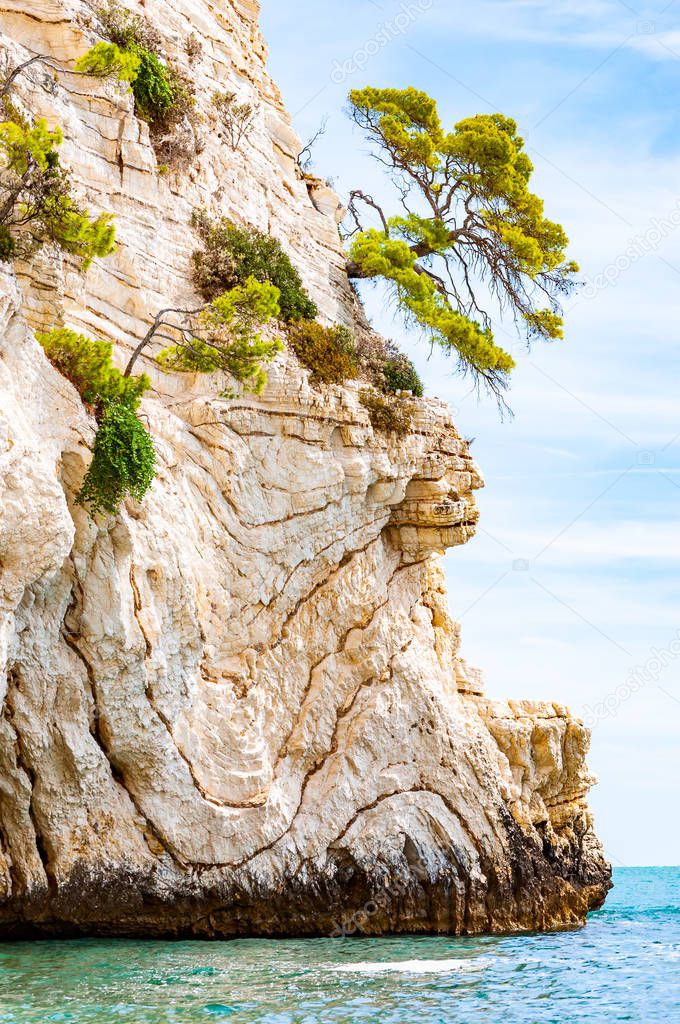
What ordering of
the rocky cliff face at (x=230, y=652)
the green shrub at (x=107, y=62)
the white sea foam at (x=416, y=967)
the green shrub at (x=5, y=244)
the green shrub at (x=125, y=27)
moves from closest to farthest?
A: the green shrub at (x=5, y=244), the rocky cliff face at (x=230, y=652), the white sea foam at (x=416, y=967), the green shrub at (x=107, y=62), the green shrub at (x=125, y=27)

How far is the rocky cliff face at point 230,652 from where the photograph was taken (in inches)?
628

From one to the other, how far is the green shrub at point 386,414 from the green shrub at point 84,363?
22.6 feet

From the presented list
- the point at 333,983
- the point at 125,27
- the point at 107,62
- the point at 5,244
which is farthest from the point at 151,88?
the point at 333,983

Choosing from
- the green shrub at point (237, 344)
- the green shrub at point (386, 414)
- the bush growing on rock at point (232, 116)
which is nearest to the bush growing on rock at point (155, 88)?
the bush growing on rock at point (232, 116)

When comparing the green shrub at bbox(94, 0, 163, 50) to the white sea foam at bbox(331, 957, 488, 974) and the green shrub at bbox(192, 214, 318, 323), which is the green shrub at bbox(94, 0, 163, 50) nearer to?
the green shrub at bbox(192, 214, 318, 323)

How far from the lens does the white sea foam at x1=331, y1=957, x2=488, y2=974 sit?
53.3 ft

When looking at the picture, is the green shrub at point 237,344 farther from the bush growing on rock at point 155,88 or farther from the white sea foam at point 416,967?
the white sea foam at point 416,967

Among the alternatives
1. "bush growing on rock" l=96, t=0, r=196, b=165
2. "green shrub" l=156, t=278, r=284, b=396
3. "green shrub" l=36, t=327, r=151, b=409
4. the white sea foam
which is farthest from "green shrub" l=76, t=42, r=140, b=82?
the white sea foam

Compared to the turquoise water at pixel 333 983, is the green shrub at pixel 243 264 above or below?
above

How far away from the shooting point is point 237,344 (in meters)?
18.3

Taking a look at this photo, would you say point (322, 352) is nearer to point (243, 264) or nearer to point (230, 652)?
point (243, 264)

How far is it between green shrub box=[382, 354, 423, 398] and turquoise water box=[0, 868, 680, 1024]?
36.2 feet

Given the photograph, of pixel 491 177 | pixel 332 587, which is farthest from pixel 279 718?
pixel 491 177

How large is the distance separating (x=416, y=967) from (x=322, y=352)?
11.3m
